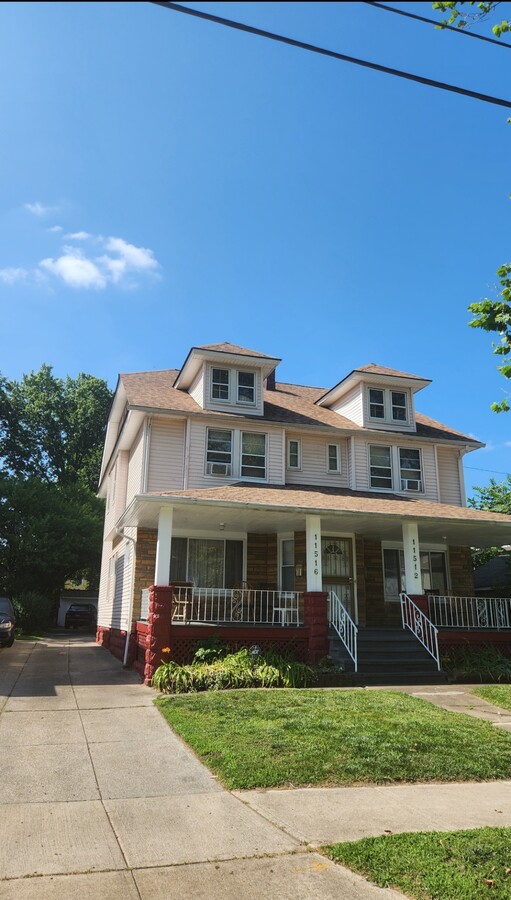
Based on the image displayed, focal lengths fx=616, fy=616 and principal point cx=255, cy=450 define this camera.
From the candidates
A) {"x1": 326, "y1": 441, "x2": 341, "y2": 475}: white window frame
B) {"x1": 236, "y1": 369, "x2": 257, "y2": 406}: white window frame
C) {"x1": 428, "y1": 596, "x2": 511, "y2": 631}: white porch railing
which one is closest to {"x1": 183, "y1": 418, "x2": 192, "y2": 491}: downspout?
{"x1": 236, "y1": 369, "x2": 257, "y2": 406}: white window frame

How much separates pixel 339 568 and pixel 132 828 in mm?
12070

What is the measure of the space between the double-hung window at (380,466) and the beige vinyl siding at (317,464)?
30.8 inches

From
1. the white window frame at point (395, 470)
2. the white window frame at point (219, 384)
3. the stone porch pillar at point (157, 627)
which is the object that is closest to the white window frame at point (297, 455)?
the white window frame at point (395, 470)

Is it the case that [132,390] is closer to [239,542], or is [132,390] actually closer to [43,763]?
[239,542]

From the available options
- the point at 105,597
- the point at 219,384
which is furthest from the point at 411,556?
the point at 105,597

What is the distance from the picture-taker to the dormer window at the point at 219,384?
56.1 feet

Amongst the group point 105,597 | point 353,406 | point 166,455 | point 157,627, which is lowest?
point 157,627

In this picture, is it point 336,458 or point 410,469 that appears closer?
point 336,458

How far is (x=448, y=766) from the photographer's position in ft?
20.6

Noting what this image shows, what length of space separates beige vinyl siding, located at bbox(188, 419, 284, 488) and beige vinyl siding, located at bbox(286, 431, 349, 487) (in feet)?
2.39

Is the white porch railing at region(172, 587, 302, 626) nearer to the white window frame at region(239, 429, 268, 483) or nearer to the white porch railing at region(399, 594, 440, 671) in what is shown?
the white porch railing at region(399, 594, 440, 671)

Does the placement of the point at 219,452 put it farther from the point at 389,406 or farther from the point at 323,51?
the point at 323,51

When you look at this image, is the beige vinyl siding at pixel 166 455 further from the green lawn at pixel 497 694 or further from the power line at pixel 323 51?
the power line at pixel 323 51

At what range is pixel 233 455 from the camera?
16.6 metres
